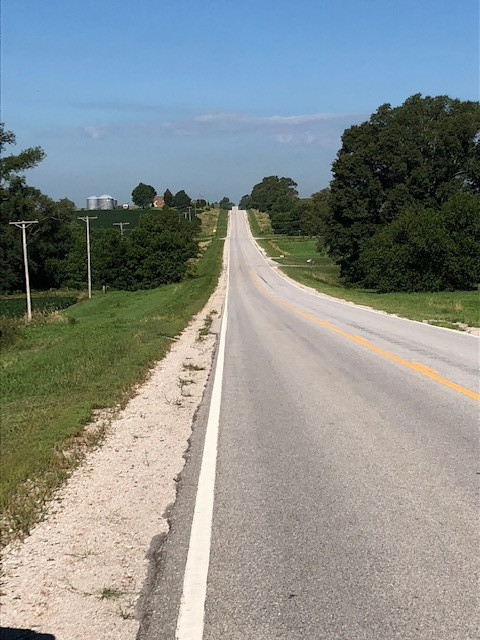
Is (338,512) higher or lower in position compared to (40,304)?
higher

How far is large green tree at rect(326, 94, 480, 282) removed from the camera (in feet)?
200

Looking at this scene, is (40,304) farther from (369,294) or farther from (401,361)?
(401,361)

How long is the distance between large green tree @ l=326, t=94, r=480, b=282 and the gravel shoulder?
5575 cm

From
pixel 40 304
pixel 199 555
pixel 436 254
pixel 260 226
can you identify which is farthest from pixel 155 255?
pixel 260 226

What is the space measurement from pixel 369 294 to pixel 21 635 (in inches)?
1736

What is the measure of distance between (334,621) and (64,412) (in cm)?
633

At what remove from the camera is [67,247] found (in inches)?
3364

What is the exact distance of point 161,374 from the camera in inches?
513

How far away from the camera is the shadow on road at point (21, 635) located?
348 centimetres

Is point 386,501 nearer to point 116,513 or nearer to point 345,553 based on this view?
point 345,553

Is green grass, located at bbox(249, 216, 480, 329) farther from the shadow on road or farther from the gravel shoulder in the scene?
the shadow on road

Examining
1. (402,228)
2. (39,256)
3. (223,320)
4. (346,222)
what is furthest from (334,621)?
(39,256)

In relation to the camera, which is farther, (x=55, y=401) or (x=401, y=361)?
(x=401, y=361)

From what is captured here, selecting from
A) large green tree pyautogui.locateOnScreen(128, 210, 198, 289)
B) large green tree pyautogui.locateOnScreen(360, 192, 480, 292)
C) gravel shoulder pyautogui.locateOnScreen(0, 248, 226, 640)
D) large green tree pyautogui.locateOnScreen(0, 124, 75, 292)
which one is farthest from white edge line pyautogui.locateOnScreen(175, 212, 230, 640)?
large green tree pyautogui.locateOnScreen(0, 124, 75, 292)
